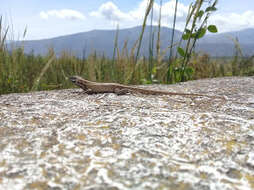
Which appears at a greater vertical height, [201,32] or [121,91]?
[201,32]

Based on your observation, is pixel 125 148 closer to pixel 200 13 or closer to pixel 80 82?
pixel 80 82

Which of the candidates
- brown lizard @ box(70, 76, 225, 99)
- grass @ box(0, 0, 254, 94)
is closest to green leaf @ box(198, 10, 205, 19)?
grass @ box(0, 0, 254, 94)

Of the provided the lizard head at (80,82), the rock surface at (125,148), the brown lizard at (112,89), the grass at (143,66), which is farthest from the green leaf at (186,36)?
the rock surface at (125,148)

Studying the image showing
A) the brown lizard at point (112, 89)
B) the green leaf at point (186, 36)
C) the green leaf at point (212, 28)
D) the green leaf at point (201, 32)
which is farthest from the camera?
the green leaf at point (186, 36)

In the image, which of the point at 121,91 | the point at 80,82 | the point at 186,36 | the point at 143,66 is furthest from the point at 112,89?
the point at 143,66

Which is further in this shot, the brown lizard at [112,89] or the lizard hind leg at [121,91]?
the lizard hind leg at [121,91]

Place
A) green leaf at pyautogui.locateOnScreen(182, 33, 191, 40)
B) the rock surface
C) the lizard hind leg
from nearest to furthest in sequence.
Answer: the rock surface
the lizard hind leg
green leaf at pyautogui.locateOnScreen(182, 33, 191, 40)

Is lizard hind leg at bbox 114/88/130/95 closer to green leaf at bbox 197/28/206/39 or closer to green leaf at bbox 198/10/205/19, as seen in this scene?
green leaf at bbox 197/28/206/39

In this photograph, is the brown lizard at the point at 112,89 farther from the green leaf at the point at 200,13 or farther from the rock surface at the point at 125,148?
the green leaf at the point at 200,13

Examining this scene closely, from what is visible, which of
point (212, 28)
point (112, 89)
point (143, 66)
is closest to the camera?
point (112, 89)

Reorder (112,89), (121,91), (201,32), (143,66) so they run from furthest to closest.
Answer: (143,66)
(201,32)
(112,89)
(121,91)
